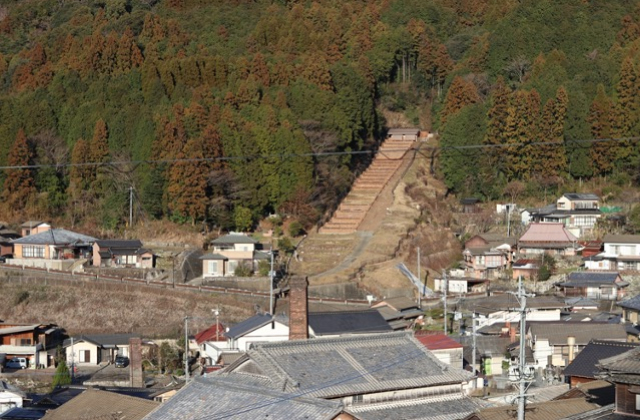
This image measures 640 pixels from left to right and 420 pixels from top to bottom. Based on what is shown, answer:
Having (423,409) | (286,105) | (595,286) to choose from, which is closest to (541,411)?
(423,409)

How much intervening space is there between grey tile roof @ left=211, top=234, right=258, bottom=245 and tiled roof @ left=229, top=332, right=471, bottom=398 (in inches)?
848

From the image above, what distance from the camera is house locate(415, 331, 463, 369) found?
1097 inches

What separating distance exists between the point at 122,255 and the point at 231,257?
3301 mm

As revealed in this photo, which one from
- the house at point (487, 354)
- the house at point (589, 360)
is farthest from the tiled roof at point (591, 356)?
the house at point (487, 354)

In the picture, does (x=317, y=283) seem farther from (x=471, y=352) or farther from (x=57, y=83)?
(x=57, y=83)

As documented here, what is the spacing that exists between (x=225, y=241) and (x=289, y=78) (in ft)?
39.1

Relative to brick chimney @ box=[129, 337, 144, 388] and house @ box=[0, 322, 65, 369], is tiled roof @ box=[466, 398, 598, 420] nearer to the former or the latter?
brick chimney @ box=[129, 337, 144, 388]

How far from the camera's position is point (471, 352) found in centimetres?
2998

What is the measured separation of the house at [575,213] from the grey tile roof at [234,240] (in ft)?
30.0

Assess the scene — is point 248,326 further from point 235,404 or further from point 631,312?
point 235,404

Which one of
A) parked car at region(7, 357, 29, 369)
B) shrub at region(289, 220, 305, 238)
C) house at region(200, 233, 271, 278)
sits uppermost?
shrub at region(289, 220, 305, 238)

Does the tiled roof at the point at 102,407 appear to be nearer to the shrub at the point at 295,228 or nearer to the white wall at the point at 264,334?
the white wall at the point at 264,334

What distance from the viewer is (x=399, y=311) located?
119ft

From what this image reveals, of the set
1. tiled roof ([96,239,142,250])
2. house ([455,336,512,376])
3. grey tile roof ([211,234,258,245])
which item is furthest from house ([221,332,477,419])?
tiled roof ([96,239,142,250])
